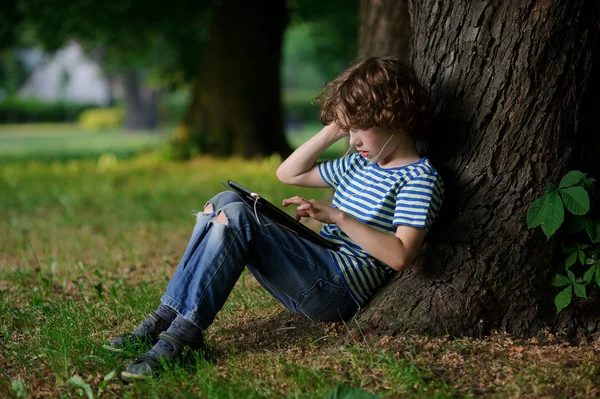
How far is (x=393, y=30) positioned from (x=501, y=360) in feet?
14.3

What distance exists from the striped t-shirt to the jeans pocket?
57mm

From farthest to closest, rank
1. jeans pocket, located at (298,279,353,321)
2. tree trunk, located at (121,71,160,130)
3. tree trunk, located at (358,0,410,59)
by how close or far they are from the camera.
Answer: tree trunk, located at (121,71,160,130)
tree trunk, located at (358,0,410,59)
jeans pocket, located at (298,279,353,321)

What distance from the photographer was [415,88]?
10.7 ft

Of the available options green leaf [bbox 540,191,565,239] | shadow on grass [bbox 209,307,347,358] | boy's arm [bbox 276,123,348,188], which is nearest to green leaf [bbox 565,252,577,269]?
green leaf [bbox 540,191,565,239]

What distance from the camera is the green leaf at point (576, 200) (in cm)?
299

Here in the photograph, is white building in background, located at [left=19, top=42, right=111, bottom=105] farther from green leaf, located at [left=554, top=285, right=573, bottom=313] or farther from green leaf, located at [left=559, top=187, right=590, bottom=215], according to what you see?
green leaf, located at [left=559, top=187, right=590, bottom=215]

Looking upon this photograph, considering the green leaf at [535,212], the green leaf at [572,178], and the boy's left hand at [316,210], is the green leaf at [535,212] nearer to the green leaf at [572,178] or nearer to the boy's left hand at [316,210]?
the green leaf at [572,178]

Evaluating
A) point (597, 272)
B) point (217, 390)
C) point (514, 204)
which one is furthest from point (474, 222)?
point (217, 390)

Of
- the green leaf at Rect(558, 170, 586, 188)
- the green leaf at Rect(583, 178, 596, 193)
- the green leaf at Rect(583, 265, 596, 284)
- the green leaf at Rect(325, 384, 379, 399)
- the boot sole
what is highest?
the green leaf at Rect(558, 170, 586, 188)

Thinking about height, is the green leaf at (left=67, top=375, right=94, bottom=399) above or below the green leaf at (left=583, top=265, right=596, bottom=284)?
below

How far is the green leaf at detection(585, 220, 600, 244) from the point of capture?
125 inches

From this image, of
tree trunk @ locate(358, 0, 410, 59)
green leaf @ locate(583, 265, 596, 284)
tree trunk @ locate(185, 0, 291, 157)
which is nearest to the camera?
green leaf @ locate(583, 265, 596, 284)

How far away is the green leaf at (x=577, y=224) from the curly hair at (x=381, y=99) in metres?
0.70

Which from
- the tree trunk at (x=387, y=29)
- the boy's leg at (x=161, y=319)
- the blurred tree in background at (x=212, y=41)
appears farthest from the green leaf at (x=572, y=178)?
the blurred tree in background at (x=212, y=41)
